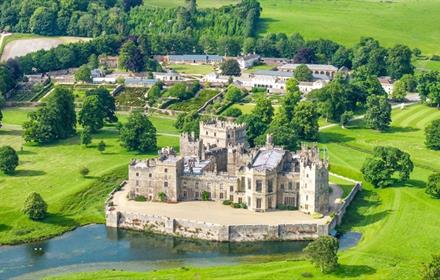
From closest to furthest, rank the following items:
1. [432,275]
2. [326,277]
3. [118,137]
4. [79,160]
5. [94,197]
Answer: [432,275], [326,277], [94,197], [79,160], [118,137]

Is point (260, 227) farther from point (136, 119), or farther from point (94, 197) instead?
point (136, 119)

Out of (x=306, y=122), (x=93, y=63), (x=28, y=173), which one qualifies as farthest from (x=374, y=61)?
(x=28, y=173)

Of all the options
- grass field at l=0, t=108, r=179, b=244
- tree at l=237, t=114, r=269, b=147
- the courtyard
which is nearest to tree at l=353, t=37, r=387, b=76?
tree at l=237, t=114, r=269, b=147

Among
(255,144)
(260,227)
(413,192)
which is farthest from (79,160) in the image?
(413,192)

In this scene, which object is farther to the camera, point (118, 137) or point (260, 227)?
point (118, 137)

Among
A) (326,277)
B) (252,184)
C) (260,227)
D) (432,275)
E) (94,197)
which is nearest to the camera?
(432,275)

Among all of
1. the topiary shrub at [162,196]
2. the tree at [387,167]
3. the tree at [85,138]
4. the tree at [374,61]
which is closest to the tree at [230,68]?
the tree at [374,61]

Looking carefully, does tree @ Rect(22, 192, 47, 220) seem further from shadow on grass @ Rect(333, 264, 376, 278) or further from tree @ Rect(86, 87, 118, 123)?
tree @ Rect(86, 87, 118, 123)
